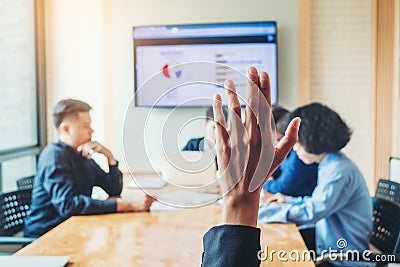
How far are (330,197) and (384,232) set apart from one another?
319 mm

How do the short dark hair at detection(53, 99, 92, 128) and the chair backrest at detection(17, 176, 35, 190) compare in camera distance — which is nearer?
the short dark hair at detection(53, 99, 92, 128)

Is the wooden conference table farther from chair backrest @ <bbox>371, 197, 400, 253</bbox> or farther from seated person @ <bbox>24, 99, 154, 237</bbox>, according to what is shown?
chair backrest @ <bbox>371, 197, 400, 253</bbox>

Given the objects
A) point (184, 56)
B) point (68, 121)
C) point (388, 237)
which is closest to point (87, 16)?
point (184, 56)

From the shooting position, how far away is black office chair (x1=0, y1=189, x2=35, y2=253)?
2.66 m

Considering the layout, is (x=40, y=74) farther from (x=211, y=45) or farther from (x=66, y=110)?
(x=66, y=110)

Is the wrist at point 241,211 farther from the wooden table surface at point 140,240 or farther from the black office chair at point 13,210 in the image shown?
the black office chair at point 13,210

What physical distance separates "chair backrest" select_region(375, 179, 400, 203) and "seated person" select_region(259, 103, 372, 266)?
382 mm

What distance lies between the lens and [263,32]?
440cm

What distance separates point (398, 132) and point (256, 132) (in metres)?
3.73

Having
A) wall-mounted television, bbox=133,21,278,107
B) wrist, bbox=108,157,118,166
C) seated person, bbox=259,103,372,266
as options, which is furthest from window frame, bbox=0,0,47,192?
seated person, bbox=259,103,372,266

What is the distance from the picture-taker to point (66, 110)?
2.90 metres

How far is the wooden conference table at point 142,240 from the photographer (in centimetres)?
172

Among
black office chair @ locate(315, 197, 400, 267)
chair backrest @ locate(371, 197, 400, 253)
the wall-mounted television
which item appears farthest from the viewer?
the wall-mounted television

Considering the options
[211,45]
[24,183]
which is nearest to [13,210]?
[24,183]
